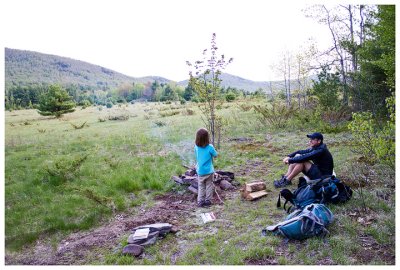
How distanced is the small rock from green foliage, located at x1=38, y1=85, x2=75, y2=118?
267 centimetres

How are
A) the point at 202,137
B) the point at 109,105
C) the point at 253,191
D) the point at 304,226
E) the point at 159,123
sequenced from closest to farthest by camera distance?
the point at 304,226 < the point at 202,137 < the point at 253,191 < the point at 109,105 < the point at 159,123

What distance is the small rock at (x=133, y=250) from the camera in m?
3.39

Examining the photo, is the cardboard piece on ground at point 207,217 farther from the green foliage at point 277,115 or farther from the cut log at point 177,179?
the green foliage at point 277,115

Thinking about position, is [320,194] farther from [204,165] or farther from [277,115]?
[277,115]

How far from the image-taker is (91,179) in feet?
18.0

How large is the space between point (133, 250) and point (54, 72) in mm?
3532

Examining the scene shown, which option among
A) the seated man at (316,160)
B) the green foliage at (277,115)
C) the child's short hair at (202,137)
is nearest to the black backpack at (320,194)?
the seated man at (316,160)

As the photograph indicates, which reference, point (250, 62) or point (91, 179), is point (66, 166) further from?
point (250, 62)

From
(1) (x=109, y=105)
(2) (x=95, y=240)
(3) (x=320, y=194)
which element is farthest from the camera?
(1) (x=109, y=105)

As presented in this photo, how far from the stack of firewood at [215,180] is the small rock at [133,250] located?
6.28 feet

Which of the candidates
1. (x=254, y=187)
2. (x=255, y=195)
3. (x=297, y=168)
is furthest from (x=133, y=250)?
(x=297, y=168)

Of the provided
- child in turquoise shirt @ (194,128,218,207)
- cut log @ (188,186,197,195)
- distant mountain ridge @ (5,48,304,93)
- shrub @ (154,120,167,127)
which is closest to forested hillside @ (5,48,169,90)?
distant mountain ridge @ (5,48,304,93)

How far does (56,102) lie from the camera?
16.7 ft

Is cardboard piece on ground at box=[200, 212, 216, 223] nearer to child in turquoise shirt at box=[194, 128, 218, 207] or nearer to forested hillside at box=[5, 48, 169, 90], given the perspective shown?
child in turquoise shirt at box=[194, 128, 218, 207]
